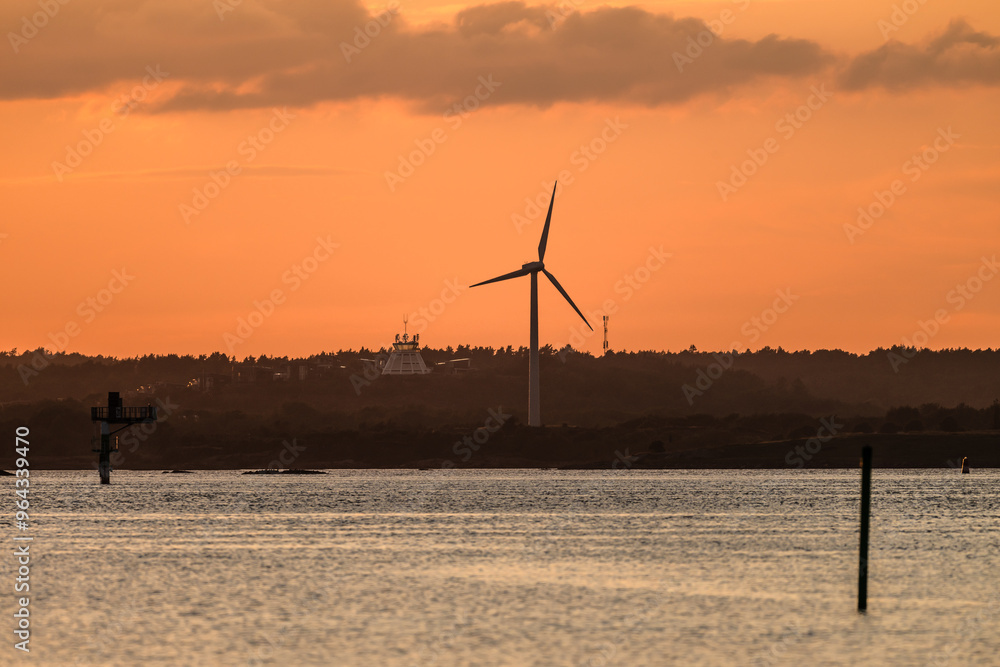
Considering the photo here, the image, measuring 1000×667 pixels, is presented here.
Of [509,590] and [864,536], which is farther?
[509,590]

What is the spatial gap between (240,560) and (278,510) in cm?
6298

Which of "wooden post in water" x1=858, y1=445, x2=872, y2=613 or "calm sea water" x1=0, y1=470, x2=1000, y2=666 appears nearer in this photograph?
"calm sea water" x1=0, y1=470, x2=1000, y2=666

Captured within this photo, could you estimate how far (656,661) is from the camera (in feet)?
156

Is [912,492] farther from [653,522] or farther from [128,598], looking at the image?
[128,598]

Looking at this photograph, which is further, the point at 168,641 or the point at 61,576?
the point at 61,576

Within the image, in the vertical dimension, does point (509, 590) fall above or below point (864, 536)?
below

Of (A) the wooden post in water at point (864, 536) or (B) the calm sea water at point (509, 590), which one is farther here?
(A) the wooden post in water at point (864, 536)

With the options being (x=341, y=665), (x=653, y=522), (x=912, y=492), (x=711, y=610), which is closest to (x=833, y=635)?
(x=711, y=610)

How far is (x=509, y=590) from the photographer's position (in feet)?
219

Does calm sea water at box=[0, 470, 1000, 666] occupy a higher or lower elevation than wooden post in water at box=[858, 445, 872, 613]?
lower

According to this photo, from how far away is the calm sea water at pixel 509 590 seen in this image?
163 ft

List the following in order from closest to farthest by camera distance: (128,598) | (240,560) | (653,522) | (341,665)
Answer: (341,665)
(128,598)
(240,560)
(653,522)

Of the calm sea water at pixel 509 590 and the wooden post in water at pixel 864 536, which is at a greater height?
the wooden post in water at pixel 864 536

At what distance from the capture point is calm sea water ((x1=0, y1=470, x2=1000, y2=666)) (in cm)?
4962
